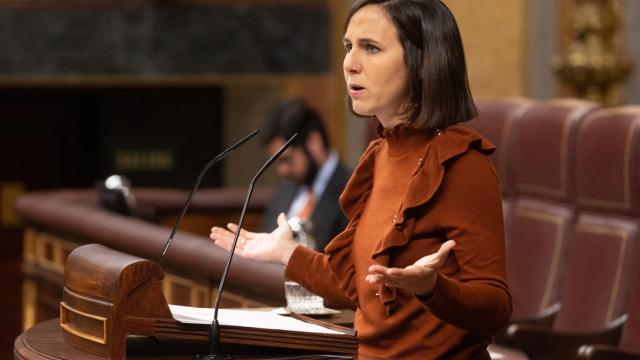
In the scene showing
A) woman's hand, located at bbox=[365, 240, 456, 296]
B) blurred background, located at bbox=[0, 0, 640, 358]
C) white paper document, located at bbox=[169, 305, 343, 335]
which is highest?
woman's hand, located at bbox=[365, 240, 456, 296]

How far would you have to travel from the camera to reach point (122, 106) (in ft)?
25.2

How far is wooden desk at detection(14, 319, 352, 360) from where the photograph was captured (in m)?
1.74

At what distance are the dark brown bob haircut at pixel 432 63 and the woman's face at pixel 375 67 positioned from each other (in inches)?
0.4

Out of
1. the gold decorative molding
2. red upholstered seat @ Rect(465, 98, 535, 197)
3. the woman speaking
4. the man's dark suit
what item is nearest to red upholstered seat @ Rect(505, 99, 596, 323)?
red upholstered seat @ Rect(465, 98, 535, 197)

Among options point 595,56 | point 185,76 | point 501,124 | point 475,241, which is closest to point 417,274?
point 475,241

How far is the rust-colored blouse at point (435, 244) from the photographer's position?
165 centimetres

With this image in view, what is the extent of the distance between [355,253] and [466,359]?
0.77 feet

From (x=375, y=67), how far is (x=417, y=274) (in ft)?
1.17

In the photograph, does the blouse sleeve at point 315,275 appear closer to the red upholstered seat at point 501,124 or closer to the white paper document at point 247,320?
the white paper document at point 247,320

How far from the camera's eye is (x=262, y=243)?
197 cm

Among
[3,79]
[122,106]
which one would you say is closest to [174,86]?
[122,106]

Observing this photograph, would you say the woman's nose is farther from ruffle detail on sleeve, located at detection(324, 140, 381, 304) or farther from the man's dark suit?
the man's dark suit

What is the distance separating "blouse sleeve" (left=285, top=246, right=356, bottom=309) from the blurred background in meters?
3.35

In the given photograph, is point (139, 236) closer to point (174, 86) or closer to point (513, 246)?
point (513, 246)
